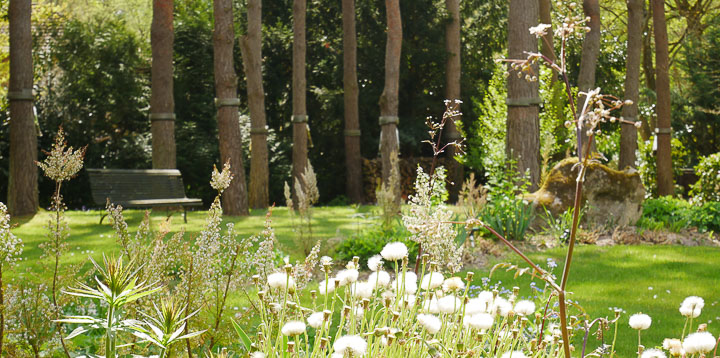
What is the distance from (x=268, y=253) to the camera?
267cm

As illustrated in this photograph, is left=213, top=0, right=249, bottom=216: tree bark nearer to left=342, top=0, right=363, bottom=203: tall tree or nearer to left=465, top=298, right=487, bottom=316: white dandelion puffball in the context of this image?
left=342, top=0, right=363, bottom=203: tall tree

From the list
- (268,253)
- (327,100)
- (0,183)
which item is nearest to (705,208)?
(268,253)

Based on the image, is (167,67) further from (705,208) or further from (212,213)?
(212,213)

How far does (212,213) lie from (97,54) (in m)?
16.7

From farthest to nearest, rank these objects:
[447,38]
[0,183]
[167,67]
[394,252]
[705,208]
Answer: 1. [447,38]
2. [0,183]
3. [167,67]
4. [705,208]
5. [394,252]

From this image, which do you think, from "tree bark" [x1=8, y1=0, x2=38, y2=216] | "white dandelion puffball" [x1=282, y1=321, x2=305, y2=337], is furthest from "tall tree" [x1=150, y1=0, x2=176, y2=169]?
"white dandelion puffball" [x1=282, y1=321, x2=305, y2=337]

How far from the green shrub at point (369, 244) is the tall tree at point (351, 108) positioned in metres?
9.90

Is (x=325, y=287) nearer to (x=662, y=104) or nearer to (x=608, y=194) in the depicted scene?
(x=608, y=194)

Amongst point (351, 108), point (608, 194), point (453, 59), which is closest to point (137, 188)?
point (608, 194)

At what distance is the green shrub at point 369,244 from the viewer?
6863 mm

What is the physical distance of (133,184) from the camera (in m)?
10.6

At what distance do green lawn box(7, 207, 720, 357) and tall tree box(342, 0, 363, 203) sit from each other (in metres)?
7.78

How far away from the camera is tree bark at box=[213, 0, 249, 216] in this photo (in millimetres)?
11750

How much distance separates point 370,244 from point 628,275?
2510mm
